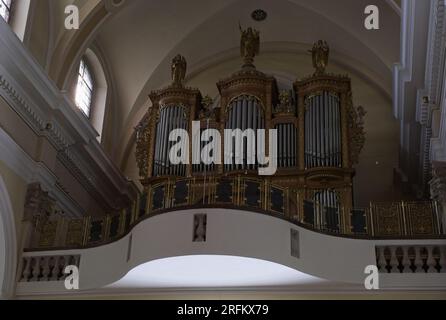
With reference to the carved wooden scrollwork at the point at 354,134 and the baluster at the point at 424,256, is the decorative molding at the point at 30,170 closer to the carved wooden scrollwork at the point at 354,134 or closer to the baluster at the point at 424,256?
the carved wooden scrollwork at the point at 354,134

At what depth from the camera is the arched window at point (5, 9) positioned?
1002 centimetres

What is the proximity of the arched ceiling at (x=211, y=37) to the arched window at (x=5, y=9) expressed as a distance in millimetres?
2471

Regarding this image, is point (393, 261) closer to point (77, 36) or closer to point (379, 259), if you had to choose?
point (379, 259)

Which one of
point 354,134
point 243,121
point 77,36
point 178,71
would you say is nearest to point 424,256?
point 354,134

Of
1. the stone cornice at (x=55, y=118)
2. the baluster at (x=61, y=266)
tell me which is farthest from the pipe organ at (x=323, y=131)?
the baluster at (x=61, y=266)

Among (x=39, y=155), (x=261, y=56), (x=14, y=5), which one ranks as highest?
(x=261, y=56)

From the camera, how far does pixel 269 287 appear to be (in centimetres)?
891

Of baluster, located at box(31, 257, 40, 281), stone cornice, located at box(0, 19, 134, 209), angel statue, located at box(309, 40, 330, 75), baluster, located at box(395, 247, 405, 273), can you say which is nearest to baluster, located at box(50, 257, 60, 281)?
baluster, located at box(31, 257, 40, 281)
